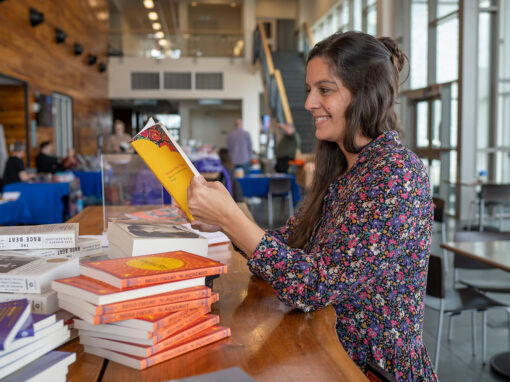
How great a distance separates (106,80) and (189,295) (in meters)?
18.2

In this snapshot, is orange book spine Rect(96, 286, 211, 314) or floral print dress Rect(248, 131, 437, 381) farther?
floral print dress Rect(248, 131, 437, 381)

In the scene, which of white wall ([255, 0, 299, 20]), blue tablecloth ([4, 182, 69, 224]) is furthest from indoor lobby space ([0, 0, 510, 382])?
white wall ([255, 0, 299, 20])

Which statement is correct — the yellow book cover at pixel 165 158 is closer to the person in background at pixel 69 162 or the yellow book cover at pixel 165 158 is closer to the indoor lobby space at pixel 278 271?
the indoor lobby space at pixel 278 271

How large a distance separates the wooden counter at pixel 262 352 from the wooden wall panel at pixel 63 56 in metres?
8.78

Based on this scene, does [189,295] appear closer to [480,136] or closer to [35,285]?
[35,285]

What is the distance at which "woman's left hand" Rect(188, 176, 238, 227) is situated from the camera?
1166 millimetres

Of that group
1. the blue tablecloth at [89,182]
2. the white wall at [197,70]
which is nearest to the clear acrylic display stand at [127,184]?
the blue tablecloth at [89,182]

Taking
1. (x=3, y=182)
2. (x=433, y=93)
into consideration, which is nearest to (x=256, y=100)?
(x=433, y=93)

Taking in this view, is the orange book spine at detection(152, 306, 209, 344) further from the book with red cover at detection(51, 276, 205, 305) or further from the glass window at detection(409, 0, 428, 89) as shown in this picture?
the glass window at detection(409, 0, 428, 89)

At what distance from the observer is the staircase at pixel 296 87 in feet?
46.1

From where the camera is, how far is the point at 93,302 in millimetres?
875

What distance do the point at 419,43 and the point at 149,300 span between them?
10.5m

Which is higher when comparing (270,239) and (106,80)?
(106,80)

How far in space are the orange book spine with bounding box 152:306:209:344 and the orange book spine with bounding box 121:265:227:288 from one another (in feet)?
0.24
